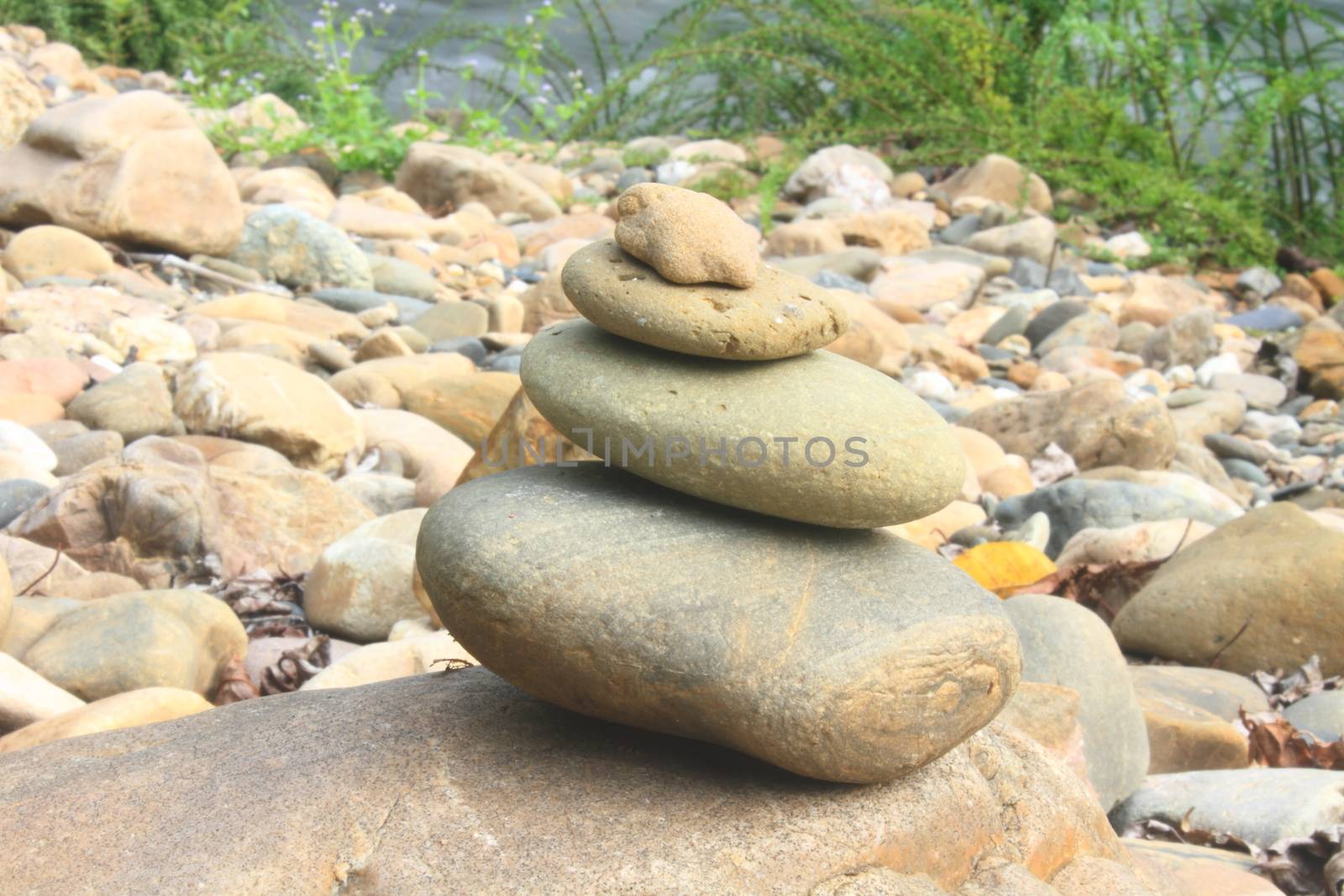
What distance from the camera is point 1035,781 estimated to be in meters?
2.84

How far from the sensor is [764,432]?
8.11ft

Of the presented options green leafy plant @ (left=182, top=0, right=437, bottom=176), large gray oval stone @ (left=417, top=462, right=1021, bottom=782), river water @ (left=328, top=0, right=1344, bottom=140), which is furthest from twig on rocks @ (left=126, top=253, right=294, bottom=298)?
river water @ (left=328, top=0, right=1344, bottom=140)

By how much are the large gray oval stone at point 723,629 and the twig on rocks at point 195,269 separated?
5.61 meters

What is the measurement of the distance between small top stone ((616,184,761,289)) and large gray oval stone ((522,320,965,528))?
0.19 metres

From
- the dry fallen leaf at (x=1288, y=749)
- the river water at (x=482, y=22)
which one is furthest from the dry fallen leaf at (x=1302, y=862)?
the river water at (x=482, y=22)

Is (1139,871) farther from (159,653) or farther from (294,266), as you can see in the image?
(294,266)

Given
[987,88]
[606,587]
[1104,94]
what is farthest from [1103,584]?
[987,88]

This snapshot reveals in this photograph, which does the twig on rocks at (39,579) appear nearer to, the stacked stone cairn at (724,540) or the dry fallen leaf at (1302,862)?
the stacked stone cairn at (724,540)

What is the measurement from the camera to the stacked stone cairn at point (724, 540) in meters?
2.36

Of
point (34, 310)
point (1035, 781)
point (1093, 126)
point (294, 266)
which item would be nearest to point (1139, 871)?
point (1035, 781)

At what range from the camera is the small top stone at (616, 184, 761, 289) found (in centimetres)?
256

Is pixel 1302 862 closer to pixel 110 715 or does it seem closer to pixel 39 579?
pixel 110 715

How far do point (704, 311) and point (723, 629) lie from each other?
2.02 ft

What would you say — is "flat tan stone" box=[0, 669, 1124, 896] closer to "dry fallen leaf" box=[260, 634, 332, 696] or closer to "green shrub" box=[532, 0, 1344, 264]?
"dry fallen leaf" box=[260, 634, 332, 696]
